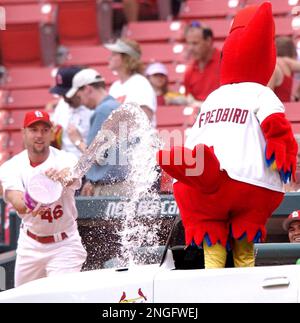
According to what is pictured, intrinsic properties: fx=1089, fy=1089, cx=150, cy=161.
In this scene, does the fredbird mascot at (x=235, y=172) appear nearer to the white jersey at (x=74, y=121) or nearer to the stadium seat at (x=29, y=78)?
the white jersey at (x=74, y=121)

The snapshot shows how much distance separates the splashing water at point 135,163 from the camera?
6918 millimetres

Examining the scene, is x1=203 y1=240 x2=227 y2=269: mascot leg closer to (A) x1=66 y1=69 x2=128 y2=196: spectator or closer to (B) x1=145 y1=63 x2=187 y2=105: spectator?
(A) x1=66 y1=69 x2=128 y2=196: spectator

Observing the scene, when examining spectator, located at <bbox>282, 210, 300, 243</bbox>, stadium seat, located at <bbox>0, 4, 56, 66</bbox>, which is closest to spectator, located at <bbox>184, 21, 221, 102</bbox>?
spectator, located at <bbox>282, 210, 300, 243</bbox>

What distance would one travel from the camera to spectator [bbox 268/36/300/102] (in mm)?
8219

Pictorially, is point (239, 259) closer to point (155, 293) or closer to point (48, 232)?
point (155, 293)

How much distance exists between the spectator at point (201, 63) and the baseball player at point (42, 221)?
270cm

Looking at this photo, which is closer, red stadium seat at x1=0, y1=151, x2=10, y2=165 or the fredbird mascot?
the fredbird mascot

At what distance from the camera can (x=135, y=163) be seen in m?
7.13

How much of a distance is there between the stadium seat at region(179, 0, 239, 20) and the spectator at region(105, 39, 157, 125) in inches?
135

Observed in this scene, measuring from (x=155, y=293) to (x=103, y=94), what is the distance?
4.24 m

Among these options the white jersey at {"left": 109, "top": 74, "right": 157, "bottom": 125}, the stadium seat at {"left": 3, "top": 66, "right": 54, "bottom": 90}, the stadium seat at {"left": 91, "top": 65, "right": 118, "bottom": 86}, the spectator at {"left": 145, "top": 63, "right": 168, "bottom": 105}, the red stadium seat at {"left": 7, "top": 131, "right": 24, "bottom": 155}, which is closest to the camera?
the white jersey at {"left": 109, "top": 74, "right": 157, "bottom": 125}
